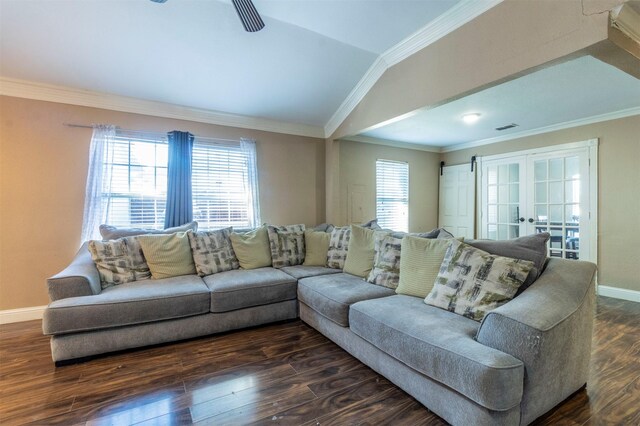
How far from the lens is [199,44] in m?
2.81

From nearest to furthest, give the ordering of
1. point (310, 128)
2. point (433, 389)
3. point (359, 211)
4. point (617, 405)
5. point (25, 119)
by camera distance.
Result: point (433, 389)
point (617, 405)
point (25, 119)
point (310, 128)
point (359, 211)

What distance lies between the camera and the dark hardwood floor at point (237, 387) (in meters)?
1.64

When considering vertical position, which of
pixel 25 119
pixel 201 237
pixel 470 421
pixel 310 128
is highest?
pixel 310 128

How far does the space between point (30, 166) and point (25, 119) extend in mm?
479

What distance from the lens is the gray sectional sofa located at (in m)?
1.40

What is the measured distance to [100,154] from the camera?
323 cm

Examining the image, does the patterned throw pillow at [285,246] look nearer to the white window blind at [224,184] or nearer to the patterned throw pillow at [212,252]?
the patterned throw pillow at [212,252]

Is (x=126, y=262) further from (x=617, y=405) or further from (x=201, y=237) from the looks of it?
(x=617, y=405)

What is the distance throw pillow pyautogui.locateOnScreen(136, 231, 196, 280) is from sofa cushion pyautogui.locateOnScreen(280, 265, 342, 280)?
3.34 feet

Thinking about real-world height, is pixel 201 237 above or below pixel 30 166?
below

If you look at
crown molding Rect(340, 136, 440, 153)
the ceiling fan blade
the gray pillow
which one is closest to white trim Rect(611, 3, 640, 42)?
the gray pillow

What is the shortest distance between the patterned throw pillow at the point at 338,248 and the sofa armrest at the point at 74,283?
220cm

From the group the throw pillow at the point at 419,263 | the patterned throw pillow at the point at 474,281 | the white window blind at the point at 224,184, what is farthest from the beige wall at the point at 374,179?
the patterned throw pillow at the point at 474,281

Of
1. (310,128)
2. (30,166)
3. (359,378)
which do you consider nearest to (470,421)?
(359,378)
